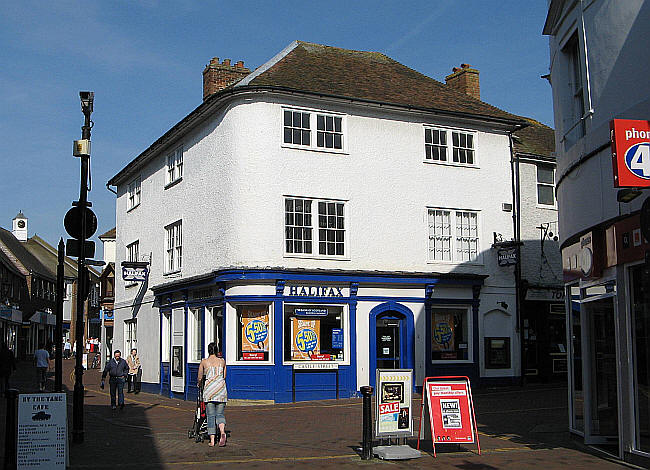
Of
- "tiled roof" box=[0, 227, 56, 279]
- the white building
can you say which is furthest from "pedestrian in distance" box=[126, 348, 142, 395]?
"tiled roof" box=[0, 227, 56, 279]

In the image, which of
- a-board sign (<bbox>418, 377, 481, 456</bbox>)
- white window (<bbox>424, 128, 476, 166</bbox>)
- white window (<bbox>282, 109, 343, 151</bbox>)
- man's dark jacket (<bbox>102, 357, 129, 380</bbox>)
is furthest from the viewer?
white window (<bbox>424, 128, 476, 166</bbox>)

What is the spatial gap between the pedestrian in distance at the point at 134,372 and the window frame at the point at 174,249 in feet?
10.4

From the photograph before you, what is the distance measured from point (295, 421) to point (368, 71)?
13.8 metres

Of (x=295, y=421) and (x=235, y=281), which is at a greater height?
(x=235, y=281)

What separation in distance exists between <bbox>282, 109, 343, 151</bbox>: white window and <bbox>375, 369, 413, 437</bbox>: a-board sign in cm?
1199

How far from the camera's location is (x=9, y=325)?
184ft

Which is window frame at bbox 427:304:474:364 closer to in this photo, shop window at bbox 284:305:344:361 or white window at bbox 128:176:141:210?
shop window at bbox 284:305:344:361

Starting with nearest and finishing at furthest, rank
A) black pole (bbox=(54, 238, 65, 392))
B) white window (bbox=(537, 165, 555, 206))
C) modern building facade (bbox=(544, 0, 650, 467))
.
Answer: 1. modern building facade (bbox=(544, 0, 650, 467))
2. black pole (bbox=(54, 238, 65, 392))
3. white window (bbox=(537, 165, 555, 206))

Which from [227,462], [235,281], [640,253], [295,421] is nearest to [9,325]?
[235,281]

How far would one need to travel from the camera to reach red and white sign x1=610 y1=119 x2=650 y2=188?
9.15 meters

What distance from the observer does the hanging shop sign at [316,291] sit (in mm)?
22192

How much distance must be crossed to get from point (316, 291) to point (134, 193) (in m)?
12.9

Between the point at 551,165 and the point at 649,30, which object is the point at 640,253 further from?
the point at 551,165

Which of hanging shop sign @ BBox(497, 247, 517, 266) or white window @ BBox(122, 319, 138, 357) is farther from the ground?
hanging shop sign @ BBox(497, 247, 517, 266)
